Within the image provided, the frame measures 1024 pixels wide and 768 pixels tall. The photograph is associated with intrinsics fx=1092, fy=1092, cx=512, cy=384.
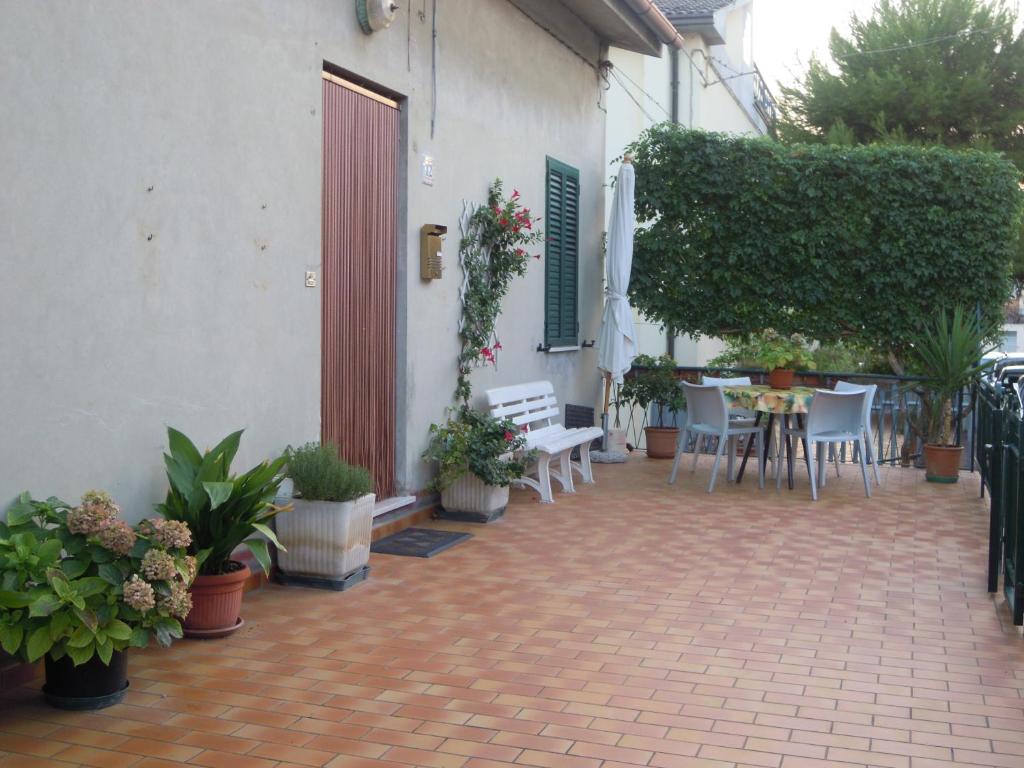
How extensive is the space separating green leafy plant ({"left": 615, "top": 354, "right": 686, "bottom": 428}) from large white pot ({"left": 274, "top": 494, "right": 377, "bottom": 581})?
18.6ft

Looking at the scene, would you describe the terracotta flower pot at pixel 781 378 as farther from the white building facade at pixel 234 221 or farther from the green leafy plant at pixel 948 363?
the white building facade at pixel 234 221

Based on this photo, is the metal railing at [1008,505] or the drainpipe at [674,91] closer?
the metal railing at [1008,505]

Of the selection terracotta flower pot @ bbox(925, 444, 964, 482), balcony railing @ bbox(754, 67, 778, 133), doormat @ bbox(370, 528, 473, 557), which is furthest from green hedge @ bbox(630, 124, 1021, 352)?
balcony railing @ bbox(754, 67, 778, 133)

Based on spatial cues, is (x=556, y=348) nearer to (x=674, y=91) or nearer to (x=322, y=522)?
(x=322, y=522)

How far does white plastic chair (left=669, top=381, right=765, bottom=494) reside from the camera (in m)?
8.62

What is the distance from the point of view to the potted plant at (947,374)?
9.49 metres

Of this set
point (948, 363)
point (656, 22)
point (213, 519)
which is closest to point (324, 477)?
point (213, 519)

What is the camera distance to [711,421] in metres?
8.80

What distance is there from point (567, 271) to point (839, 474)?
3.05m

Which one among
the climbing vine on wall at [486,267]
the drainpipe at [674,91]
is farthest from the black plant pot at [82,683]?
the drainpipe at [674,91]

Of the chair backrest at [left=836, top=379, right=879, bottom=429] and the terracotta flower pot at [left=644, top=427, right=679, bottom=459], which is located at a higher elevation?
the chair backrest at [left=836, top=379, right=879, bottom=429]

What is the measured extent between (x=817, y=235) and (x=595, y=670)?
7271 mm

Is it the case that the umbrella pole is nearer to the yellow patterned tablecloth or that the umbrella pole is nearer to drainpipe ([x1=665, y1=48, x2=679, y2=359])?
the yellow patterned tablecloth

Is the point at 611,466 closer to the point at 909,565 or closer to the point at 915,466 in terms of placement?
the point at 915,466
